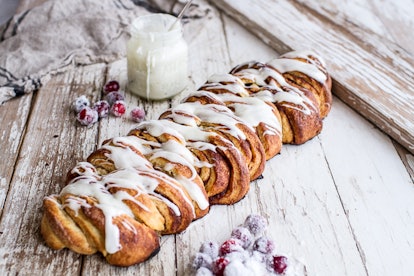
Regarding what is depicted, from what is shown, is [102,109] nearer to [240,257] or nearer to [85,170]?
[85,170]

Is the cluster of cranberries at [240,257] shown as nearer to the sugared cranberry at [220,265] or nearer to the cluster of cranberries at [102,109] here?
the sugared cranberry at [220,265]

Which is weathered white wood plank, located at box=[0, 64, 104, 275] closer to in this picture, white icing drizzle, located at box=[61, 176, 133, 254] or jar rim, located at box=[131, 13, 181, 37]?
white icing drizzle, located at box=[61, 176, 133, 254]

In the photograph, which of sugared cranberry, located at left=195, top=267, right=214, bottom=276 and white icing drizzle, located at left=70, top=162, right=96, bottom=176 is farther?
white icing drizzle, located at left=70, top=162, right=96, bottom=176

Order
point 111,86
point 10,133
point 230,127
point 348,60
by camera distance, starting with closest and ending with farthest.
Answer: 1. point 230,127
2. point 10,133
3. point 111,86
4. point 348,60

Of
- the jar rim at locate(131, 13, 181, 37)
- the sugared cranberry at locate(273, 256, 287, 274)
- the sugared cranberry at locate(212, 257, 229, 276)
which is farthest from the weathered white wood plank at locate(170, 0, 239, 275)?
the jar rim at locate(131, 13, 181, 37)

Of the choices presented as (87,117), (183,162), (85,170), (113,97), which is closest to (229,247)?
(183,162)

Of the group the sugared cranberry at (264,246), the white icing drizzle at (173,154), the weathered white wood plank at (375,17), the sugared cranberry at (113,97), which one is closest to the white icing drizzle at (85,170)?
the white icing drizzle at (173,154)
